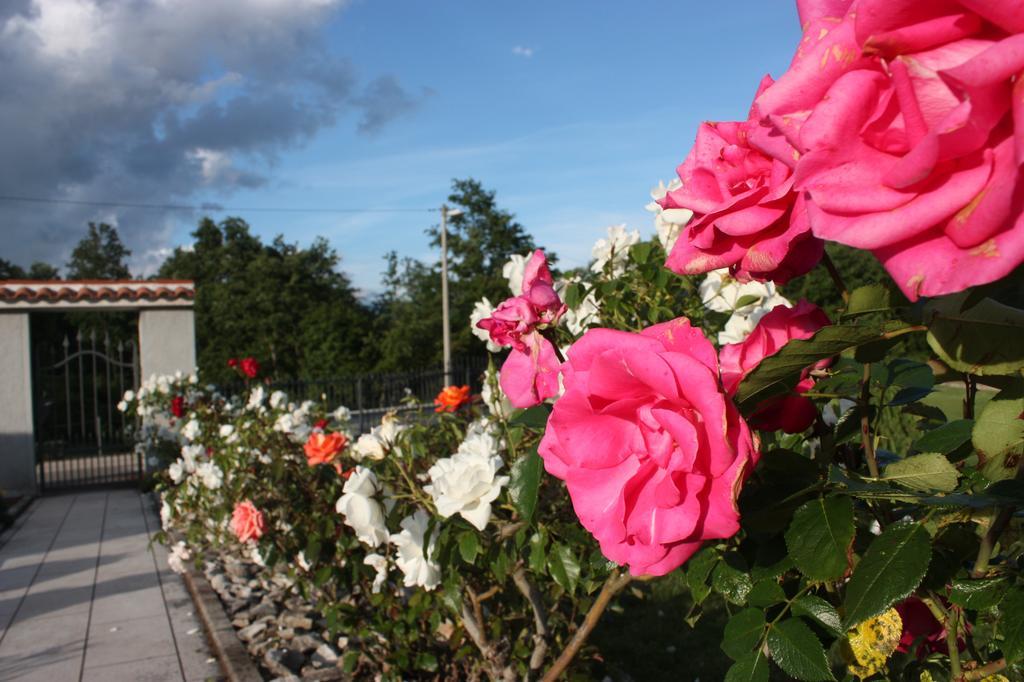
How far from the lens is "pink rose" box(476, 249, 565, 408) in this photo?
897 millimetres

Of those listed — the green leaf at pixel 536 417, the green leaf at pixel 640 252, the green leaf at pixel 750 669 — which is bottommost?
the green leaf at pixel 750 669

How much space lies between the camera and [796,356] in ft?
1.61

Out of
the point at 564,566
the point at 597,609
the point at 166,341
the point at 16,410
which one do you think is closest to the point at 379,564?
the point at 564,566

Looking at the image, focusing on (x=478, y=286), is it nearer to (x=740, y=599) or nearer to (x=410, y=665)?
(x=410, y=665)

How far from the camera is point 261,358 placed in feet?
80.2

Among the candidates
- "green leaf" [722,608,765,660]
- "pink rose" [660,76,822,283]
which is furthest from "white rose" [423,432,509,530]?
"pink rose" [660,76,822,283]

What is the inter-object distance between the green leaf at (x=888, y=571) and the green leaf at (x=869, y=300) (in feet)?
0.55

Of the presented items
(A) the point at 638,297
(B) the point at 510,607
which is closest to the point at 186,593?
(B) the point at 510,607

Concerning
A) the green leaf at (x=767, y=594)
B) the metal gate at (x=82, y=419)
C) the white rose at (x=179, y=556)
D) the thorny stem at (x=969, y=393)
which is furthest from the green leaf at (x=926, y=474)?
the metal gate at (x=82, y=419)

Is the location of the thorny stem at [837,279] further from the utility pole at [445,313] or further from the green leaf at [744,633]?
the utility pole at [445,313]

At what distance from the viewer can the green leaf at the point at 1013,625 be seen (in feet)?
1.76

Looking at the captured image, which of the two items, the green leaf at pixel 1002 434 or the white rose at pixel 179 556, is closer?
the green leaf at pixel 1002 434

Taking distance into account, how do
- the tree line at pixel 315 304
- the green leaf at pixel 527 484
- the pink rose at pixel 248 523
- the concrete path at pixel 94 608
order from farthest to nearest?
the tree line at pixel 315 304
the concrete path at pixel 94 608
the pink rose at pixel 248 523
the green leaf at pixel 527 484

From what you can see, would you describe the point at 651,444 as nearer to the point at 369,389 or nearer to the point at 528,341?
the point at 528,341
